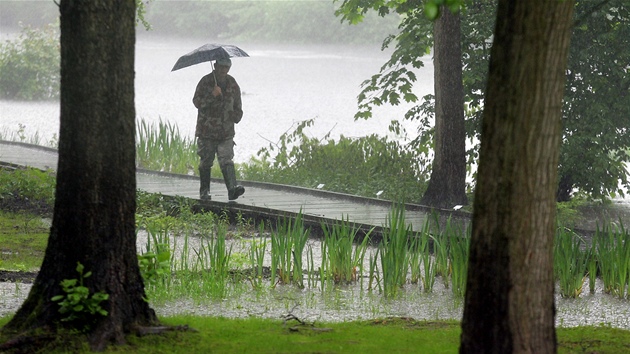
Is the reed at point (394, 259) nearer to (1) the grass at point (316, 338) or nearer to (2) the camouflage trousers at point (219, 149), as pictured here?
(1) the grass at point (316, 338)

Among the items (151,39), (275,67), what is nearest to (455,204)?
(275,67)

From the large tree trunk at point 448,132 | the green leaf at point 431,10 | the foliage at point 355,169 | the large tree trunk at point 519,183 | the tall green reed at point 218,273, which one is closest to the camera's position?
the green leaf at point 431,10

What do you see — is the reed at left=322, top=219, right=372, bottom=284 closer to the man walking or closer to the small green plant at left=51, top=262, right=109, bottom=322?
the small green plant at left=51, top=262, right=109, bottom=322

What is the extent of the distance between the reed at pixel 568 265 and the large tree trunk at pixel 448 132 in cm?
506

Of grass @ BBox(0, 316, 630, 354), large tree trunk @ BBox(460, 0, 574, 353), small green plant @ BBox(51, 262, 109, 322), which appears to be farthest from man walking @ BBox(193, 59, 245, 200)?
large tree trunk @ BBox(460, 0, 574, 353)

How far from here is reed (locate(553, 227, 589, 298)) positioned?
7902 millimetres

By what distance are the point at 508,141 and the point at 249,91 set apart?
39.3 m

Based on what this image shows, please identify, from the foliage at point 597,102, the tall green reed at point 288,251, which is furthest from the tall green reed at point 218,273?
the foliage at point 597,102

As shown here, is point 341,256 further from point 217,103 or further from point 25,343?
point 217,103

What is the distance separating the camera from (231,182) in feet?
40.5

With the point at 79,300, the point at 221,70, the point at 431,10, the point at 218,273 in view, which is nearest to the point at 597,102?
the point at 221,70

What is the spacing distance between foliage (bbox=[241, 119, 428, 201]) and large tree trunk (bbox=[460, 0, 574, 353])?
9.69m

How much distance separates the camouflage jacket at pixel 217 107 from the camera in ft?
38.7

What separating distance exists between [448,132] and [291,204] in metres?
2.30
